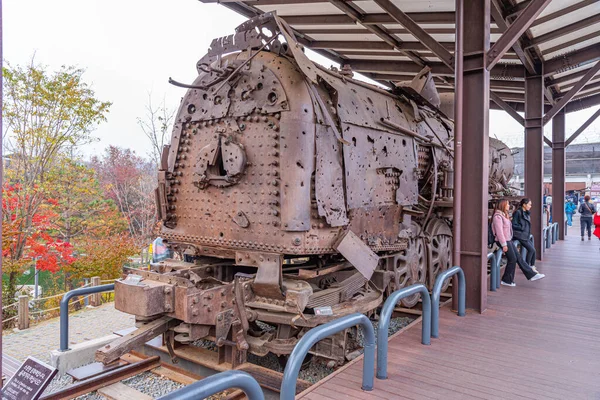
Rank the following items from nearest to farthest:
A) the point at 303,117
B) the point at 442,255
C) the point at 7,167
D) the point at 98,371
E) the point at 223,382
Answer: the point at 223,382 < the point at 303,117 < the point at 98,371 < the point at 442,255 < the point at 7,167

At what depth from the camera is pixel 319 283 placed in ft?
17.1

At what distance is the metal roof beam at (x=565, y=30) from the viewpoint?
8.18m

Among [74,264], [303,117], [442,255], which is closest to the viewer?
[303,117]

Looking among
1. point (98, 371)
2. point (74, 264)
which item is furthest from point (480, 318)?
point (74, 264)

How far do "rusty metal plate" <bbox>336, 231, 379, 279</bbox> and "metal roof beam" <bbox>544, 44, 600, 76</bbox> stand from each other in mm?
8115

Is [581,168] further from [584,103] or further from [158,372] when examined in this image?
[158,372]

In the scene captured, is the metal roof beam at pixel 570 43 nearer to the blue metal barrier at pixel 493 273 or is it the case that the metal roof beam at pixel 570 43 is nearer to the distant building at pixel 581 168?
the blue metal barrier at pixel 493 273

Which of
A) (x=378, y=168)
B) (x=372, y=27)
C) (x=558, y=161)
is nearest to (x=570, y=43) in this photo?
(x=372, y=27)

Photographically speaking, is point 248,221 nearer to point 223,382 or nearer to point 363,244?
point 363,244

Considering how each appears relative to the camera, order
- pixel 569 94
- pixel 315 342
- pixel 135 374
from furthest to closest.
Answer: pixel 569 94 → pixel 135 374 → pixel 315 342

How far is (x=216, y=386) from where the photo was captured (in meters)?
2.03

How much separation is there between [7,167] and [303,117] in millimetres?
10978

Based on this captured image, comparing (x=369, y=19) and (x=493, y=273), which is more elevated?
(x=369, y=19)

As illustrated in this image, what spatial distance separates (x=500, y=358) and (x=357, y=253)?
178 centimetres
